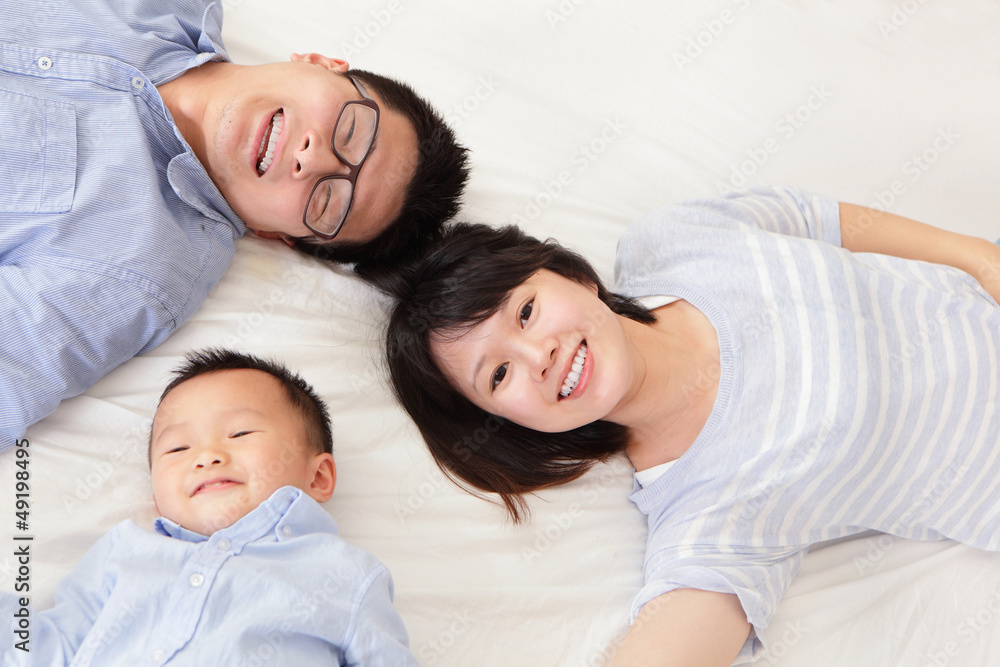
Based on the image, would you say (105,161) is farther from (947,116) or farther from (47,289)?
(947,116)

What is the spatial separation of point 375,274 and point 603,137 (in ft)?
2.50

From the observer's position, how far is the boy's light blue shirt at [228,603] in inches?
39.1

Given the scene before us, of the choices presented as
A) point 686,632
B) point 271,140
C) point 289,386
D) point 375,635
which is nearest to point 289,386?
point 289,386

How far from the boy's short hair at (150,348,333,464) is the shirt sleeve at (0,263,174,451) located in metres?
0.13

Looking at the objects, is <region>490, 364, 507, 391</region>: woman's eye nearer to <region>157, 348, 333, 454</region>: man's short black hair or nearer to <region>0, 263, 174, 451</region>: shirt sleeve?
<region>157, 348, 333, 454</region>: man's short black hair

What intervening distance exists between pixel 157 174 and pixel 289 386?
0.56 metres

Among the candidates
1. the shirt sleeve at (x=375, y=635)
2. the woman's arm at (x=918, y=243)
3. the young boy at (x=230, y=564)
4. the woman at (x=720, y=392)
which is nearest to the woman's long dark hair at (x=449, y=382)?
the woman at (x=720, y=392)

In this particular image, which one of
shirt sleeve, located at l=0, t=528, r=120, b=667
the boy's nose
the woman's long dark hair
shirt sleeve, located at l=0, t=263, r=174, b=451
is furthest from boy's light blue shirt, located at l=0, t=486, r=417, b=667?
the woman's long dark hair

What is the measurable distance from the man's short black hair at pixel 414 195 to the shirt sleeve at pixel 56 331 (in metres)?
0.43

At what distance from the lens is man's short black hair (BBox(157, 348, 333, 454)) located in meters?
1.24

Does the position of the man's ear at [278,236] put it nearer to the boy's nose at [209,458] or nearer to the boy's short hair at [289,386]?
the boy's short hair at [289,386]

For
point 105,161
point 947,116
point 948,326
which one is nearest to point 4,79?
point 105,161

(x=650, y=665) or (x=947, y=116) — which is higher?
(x=947, y=116)

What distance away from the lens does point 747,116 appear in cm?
205
